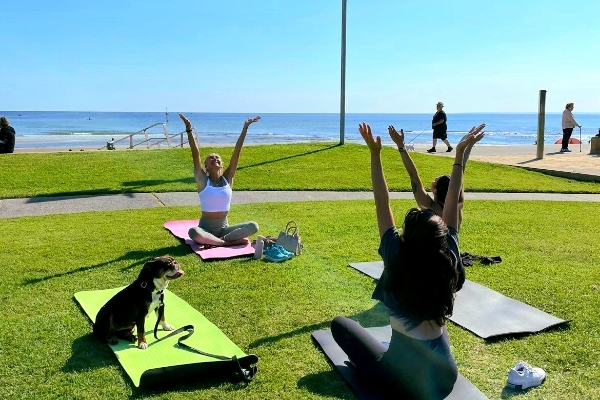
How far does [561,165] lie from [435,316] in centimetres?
1623

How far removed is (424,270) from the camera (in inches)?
123

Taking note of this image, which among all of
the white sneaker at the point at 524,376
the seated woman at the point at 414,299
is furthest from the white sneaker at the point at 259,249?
the white sneaker at the point at 524,376

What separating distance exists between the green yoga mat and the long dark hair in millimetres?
1454

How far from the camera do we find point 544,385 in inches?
157

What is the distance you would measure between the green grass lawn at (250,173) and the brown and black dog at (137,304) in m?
8.39

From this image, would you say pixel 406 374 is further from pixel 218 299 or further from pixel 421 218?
pixel 218 299

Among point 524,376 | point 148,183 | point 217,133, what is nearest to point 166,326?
point 524,376

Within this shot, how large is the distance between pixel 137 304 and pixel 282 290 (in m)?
1.86

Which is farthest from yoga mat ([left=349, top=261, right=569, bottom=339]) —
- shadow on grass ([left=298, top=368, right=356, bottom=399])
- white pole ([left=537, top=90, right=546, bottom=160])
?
white pole ([left=537, top=90, right=546, bottom=160])

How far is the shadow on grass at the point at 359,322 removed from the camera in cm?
470

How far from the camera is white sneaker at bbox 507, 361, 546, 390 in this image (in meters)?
3.94

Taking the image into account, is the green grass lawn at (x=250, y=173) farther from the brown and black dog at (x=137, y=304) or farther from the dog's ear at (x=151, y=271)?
the dog's ear at (x=151, y=271)

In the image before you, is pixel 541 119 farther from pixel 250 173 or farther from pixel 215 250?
pixel 215 250

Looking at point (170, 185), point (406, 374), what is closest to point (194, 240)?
point (406, 374)
